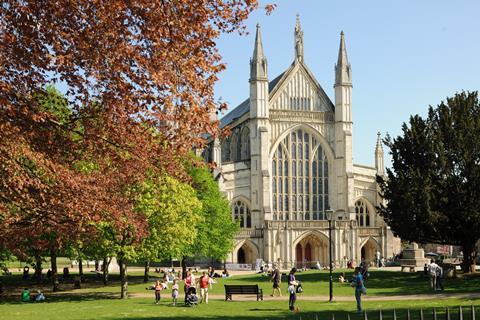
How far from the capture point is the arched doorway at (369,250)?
7175cm

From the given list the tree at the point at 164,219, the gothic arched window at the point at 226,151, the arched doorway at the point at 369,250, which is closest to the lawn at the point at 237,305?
the tree at the point at 164,219

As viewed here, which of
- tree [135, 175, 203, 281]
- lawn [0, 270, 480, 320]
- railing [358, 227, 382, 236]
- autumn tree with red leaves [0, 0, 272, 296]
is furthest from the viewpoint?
railing [358, 227, 382, 236]

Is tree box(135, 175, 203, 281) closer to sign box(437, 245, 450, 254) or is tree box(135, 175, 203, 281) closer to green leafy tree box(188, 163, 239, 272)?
green leafy tree box(188, 163, 239, 272)

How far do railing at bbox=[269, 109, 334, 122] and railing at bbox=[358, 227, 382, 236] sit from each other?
12.7 meters

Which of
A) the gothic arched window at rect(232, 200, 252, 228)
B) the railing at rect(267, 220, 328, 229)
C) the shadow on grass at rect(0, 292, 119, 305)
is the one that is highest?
the gothic arched window at rect(232, 200, 252, 228)

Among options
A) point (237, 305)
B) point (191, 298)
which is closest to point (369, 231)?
point (237, 305)

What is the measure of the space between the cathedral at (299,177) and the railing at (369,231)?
0.11 m

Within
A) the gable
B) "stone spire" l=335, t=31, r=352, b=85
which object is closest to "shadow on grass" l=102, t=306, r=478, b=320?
the gable

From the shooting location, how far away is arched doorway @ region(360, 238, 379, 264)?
71.8 meters

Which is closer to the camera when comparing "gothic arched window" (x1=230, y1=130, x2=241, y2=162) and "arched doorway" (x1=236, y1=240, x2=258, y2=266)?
"arched doorway" (x1=236, y1=240, x2=258, y2=266)

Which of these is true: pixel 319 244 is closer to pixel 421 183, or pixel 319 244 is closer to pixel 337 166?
pixel 337 166

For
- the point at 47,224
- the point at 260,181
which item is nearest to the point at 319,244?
the point at 260,181

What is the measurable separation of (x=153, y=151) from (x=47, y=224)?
3.88 m

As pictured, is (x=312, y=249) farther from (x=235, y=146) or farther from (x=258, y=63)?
(x=258, y=63)
